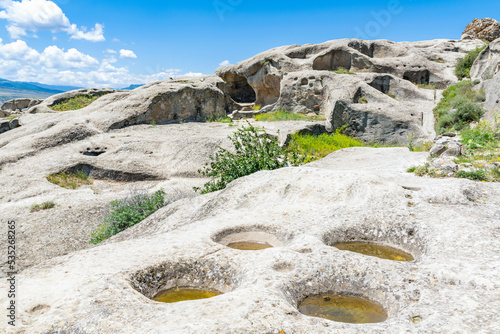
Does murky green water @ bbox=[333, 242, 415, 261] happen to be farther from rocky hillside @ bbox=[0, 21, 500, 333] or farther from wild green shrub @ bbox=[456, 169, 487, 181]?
wild green shrub @ bbox=[456, 169, 487, 181]

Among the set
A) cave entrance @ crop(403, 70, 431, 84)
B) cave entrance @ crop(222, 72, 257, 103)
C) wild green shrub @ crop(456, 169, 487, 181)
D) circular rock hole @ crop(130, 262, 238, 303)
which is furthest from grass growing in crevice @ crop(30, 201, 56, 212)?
cave entrance @ crop(403, 70, 431, 84)

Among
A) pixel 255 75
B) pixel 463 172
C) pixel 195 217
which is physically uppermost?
pixel 255 75

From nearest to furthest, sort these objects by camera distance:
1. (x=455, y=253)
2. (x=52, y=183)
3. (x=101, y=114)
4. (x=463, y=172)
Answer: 1. (x=455, y=253)
2. (x=463, y=172)
3. (x=52, y=183)
4. (x=101, y=114)

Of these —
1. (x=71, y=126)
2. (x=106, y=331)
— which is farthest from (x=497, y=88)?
(x=71, y=126)

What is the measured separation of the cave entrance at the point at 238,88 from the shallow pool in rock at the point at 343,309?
110ft

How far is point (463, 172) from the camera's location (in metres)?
8.84

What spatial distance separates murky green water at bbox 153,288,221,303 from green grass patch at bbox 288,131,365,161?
11790 mm

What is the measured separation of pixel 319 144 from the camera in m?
17.9

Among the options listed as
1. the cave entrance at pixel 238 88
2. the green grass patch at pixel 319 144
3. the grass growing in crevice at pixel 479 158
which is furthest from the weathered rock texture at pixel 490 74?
the cave entrance at pixel 238 88

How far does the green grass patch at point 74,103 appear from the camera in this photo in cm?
2755

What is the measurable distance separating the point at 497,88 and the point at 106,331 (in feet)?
62.5

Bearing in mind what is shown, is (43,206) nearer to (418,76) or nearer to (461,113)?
(461,113)

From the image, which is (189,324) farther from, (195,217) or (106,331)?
(195,217)

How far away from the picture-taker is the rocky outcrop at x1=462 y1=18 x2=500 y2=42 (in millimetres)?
40825
